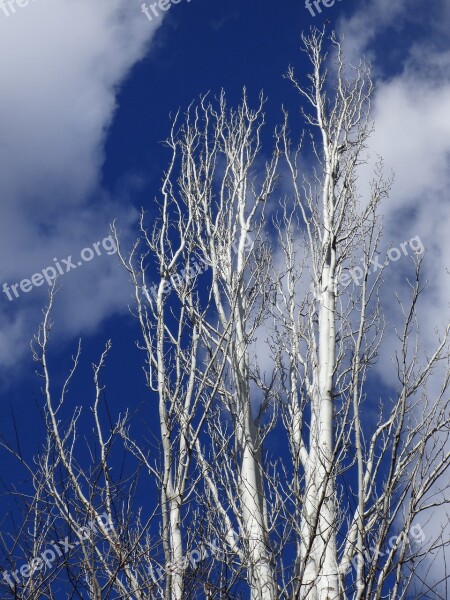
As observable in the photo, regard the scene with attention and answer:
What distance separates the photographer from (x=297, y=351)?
6.85 metres

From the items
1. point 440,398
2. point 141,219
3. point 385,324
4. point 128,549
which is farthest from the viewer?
point 141,219

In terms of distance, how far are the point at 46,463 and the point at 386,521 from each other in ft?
7.70

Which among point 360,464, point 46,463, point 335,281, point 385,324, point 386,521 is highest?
point 335,281

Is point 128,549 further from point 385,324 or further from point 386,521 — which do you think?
point 385,324

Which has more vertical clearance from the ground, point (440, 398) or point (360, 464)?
point (440, 398)

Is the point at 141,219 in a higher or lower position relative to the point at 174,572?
higher

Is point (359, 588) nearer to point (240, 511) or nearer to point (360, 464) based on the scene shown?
point (360, 464)

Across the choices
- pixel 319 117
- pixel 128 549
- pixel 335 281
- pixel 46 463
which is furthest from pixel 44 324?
pixel 319 117

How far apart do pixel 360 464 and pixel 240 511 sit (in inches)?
87.8

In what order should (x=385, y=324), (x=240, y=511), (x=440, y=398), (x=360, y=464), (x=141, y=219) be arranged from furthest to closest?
(x=141, y=219) → (x=385, y=324) → (x=240, y=511) → (x=440, y=398) → (x=360, y=464)

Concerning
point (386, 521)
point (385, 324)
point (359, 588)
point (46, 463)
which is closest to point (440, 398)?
point (386, 521)

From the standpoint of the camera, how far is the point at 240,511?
5.96 meters

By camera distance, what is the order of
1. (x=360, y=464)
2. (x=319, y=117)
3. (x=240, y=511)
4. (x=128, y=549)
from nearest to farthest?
1. (x=360, y=464)
2. (x=128, y=549)
3. (x=240, y=511)
4. (x=319, y=117)

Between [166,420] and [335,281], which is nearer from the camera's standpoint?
[166,420]
